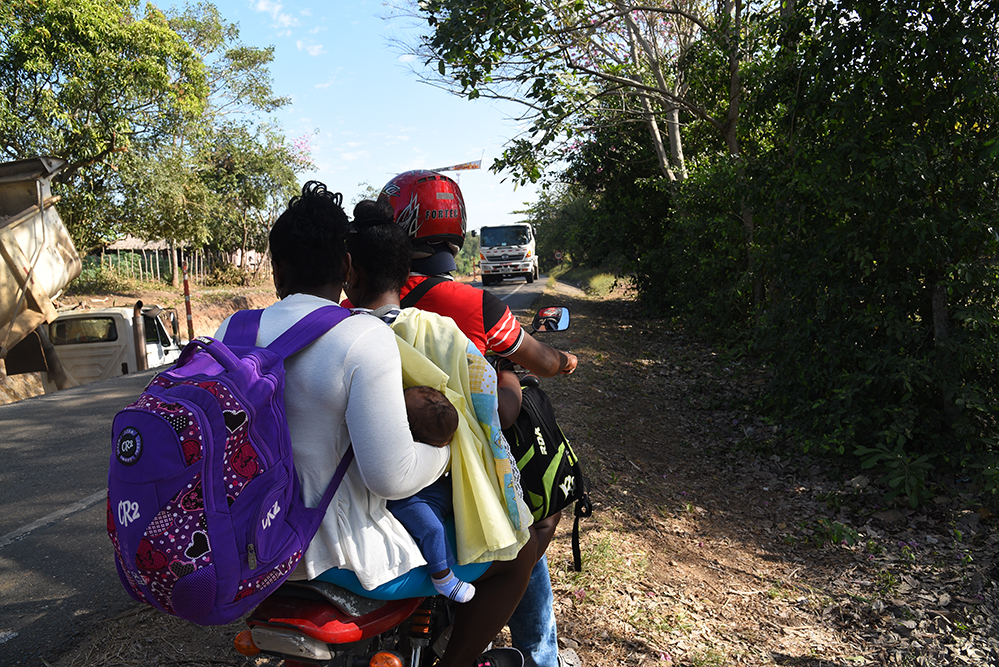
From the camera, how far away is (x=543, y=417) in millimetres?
2154

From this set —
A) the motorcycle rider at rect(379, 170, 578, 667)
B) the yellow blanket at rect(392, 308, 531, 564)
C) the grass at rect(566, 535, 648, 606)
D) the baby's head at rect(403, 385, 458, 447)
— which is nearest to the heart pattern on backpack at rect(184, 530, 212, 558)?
the baby's head at rect(403, 385, 458, 447)

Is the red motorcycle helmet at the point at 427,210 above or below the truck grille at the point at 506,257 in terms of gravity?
above

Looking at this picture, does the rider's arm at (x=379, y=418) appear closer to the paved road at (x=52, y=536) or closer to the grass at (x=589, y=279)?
the paved road at (x=52, y=536)

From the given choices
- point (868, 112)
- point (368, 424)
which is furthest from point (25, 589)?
point (868, 112)

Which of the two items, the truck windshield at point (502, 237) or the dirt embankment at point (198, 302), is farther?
the truck windshield at point (502, 237)

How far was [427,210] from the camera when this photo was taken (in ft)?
7.77

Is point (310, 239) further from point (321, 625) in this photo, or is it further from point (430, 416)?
point (321, 625)

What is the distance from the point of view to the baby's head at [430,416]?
162 centimetres

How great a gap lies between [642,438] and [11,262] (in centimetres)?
788

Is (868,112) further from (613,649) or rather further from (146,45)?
(146,45)

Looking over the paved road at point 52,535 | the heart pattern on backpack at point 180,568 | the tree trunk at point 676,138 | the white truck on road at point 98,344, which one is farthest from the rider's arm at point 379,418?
the tree trunk at point 676,138

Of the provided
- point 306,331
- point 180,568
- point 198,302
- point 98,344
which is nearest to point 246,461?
point 180,568

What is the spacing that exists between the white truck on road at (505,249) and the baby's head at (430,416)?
25.2m

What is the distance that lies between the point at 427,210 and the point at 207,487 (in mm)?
1376
